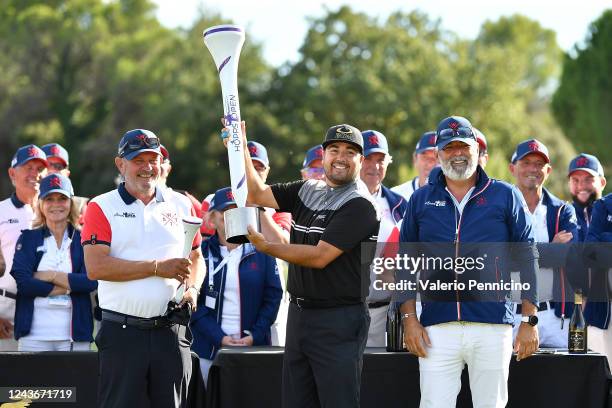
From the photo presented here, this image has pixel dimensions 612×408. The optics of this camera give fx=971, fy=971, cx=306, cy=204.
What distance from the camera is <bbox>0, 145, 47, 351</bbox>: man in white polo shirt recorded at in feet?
25.7

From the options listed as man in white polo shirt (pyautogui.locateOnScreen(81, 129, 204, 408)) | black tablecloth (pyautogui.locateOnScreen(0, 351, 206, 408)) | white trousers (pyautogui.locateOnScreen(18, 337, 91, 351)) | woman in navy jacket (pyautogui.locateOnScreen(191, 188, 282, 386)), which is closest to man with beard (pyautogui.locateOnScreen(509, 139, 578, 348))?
woman in navy jacket (pyautogui.locateOnScreen(191, 188, 282, 386))

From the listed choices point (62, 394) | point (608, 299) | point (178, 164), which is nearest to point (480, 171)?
point (608, 299)

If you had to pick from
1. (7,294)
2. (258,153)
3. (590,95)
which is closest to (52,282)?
(7,294)

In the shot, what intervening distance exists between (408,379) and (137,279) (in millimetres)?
1948

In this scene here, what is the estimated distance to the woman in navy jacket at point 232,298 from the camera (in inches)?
286

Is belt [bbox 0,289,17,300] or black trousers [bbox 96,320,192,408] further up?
belt [bbox 0,289,17,300]

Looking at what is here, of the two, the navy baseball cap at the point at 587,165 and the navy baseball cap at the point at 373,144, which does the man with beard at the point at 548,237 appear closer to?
the navy baseball cap at the point at 587,165

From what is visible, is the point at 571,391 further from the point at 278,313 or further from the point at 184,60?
the point at 184,60

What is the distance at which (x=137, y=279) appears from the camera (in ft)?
19.6

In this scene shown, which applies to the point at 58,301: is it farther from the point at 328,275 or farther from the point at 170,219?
the point at 328,275

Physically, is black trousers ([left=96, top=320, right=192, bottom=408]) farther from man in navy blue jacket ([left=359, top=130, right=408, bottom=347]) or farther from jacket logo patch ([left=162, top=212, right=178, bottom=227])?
man in navy blue jacket ([left=359, top=130, right=408, bottom=347])

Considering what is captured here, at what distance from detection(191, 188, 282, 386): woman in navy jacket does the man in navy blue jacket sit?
2.64 feet

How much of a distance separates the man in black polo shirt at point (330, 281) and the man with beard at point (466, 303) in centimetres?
38

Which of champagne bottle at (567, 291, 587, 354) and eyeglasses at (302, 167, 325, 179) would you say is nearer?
champagne bottle at (567, 291, 587, 354)
